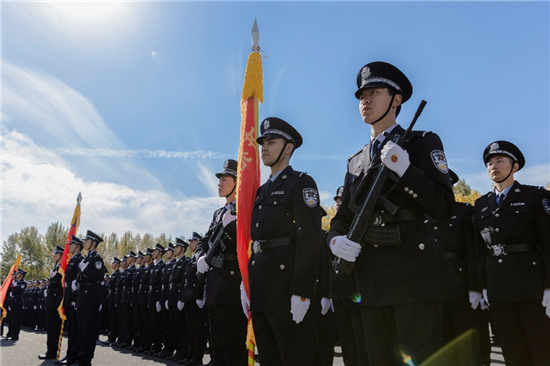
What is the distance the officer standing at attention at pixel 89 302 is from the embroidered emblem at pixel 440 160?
25.2 ft

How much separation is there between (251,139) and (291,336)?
101 inches

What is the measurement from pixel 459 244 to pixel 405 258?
3.50 m

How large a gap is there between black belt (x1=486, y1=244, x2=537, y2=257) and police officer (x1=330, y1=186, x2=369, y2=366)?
158 cm

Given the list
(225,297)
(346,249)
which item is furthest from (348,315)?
(346,249)

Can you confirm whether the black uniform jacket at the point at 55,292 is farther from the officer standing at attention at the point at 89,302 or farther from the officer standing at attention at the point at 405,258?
the officer standing at attention at the point at 405,258

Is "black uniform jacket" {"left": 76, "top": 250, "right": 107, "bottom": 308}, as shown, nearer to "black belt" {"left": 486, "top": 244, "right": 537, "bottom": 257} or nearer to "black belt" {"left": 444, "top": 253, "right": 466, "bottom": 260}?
"black belt" {"left": 444, "top": 253, "right": 466, "bottom": 260}

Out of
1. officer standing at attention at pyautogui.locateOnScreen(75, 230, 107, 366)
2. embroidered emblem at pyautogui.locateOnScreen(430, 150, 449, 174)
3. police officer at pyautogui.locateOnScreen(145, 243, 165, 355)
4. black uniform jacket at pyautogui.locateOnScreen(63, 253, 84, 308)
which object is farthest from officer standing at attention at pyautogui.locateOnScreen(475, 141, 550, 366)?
police officer at pyautogui.locateOnScreen(145, 243, 165, 355)

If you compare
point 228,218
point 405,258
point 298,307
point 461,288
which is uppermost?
point 228,218

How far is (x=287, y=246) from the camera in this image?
148 inches

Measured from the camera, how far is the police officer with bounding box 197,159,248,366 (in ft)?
15.1

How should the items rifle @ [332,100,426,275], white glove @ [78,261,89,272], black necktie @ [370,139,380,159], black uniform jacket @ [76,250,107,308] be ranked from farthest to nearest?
white glove @ [78,261,89,272] < black uniform jacket @ [76,250,107,308] < black necktie @ [370,139,380,159] < rifle @ [332,100,426,275]

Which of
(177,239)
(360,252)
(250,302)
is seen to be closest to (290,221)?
(250,302)

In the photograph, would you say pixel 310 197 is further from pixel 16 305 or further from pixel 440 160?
pixel 16 305

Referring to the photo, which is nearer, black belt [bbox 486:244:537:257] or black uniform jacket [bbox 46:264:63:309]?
black belt [bbox 486:244:537:257]
